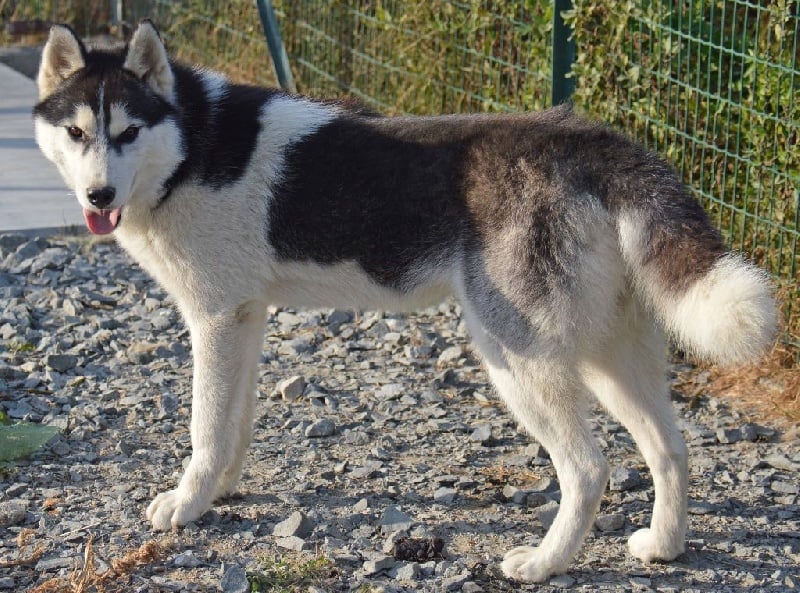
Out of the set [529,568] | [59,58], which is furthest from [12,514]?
[529,568]

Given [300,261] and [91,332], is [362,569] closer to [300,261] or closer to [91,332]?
[300,261]

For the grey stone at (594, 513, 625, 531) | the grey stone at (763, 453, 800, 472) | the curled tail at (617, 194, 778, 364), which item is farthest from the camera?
the grey stone at (763, 453, 800, 472)

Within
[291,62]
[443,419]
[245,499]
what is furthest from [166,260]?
[291,62]

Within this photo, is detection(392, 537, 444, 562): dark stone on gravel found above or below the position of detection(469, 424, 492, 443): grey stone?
above

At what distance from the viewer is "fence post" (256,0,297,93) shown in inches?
332

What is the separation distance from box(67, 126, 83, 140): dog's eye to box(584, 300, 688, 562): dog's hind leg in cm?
188

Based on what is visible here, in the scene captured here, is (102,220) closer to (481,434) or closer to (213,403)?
(213,403)

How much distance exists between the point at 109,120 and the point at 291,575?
163cm

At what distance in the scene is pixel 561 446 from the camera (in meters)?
3.72

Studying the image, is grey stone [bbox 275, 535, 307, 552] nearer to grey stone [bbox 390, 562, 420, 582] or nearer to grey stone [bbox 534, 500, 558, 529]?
grey stone [bbox 390, 562, 420, 582]

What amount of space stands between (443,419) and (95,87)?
2.04 meters

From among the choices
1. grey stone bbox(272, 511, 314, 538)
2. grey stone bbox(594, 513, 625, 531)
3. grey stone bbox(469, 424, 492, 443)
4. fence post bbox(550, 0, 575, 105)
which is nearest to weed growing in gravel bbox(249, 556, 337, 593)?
grey stone bbox(272, 511, 314, 538)

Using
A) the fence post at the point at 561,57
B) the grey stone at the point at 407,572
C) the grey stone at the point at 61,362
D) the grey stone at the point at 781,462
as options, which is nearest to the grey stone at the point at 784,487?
the grey stone at the point at 781,462

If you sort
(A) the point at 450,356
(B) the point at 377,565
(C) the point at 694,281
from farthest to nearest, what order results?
1. (A) the point at 450,356
2. (B) the point at 377,565
3. (C) the point at 694,281
